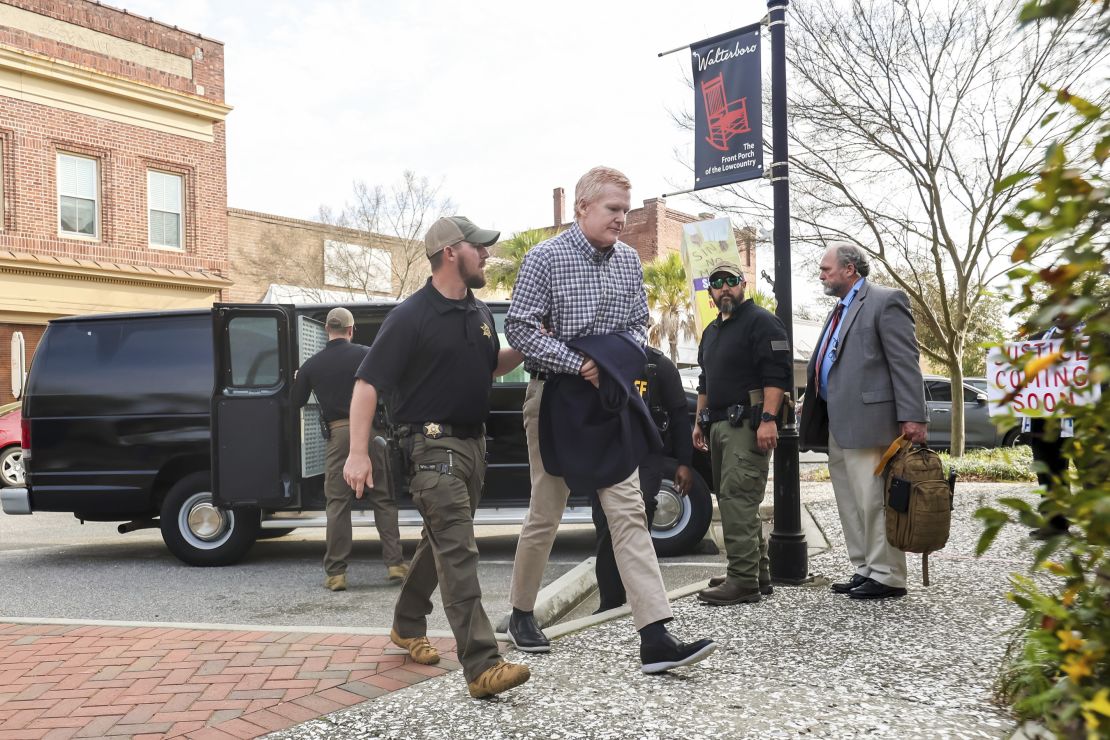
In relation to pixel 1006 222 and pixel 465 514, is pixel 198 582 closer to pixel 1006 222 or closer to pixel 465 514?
pixel 465 514

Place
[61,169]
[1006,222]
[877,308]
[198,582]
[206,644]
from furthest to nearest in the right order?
[61,169] → [198,582] → [877,308] → [206,644] → [1006,222]

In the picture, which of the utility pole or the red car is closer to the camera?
the utility pole

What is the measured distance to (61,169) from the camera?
19.9 m

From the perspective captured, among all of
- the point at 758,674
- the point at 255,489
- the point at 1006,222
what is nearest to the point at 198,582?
the point at 255,489

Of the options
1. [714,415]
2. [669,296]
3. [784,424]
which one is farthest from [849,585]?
[669,296]

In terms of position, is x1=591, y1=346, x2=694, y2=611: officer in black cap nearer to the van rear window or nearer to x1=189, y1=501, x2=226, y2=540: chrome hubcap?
x1=189, y1=501, x2=226, y2=540: chrome hubcap

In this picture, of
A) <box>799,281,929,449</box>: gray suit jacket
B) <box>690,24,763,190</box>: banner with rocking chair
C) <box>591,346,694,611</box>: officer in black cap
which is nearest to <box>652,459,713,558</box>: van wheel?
<box>591,346,694,611</box>: officer in black cap

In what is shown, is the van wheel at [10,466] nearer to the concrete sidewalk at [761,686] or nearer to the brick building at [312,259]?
the concrete sidewalk at [761,686]

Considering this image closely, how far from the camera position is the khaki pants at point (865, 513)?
490 cm

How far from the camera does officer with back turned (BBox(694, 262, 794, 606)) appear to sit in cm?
489

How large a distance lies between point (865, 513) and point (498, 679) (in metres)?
2.56

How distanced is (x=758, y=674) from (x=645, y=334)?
1510 millimetres

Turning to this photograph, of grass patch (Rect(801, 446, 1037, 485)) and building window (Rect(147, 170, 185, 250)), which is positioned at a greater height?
building window (Rect(147, 170, 185, 250))

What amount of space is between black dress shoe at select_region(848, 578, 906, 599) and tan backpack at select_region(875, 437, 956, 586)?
269 millimetres
